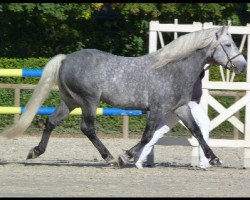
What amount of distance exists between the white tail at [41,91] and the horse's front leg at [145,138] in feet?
4.29

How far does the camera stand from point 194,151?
12070 mm

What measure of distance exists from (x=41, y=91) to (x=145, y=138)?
59.3 inches

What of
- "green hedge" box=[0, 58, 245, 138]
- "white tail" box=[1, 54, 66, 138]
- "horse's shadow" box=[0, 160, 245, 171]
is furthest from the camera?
"green hedge" box=[0, 58, 245, 138]

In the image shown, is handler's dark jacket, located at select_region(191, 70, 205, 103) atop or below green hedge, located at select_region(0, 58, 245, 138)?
atop

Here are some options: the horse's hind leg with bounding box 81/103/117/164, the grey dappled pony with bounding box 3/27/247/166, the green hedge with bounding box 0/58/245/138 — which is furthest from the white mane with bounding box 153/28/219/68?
the green hedge with bounding box 0/58/245/138

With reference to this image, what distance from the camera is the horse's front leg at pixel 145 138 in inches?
438

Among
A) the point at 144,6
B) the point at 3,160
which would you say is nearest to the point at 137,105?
the point at 3,160

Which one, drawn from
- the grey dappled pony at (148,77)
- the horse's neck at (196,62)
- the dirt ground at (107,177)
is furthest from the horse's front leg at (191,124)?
the horse's neck at (196,62)

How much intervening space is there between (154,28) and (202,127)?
1502 mm

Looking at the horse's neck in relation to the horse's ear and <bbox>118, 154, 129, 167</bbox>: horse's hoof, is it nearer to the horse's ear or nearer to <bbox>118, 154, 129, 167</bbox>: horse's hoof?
the horse's ear

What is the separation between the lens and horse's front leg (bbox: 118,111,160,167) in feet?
36.5

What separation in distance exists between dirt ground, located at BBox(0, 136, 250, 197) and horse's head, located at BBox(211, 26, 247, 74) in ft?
4.62

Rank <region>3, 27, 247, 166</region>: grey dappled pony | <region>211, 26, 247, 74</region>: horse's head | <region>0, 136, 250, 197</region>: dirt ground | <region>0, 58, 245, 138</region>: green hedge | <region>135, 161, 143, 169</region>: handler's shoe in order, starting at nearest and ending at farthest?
<region>0, 136, 250, 197</region>: dirt ground, <region>3, 27, 247, 166</region>: grey dappled pony, <region>211, 26, 247, 74</region>: horse's head, <region>135, 161, 143, 169</region>: handler's shoe, <region>0, 58, 245, 138</region>: green hedge

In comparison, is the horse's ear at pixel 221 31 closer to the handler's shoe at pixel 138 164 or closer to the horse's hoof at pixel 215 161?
the horse's hoof at pixel 215 161
